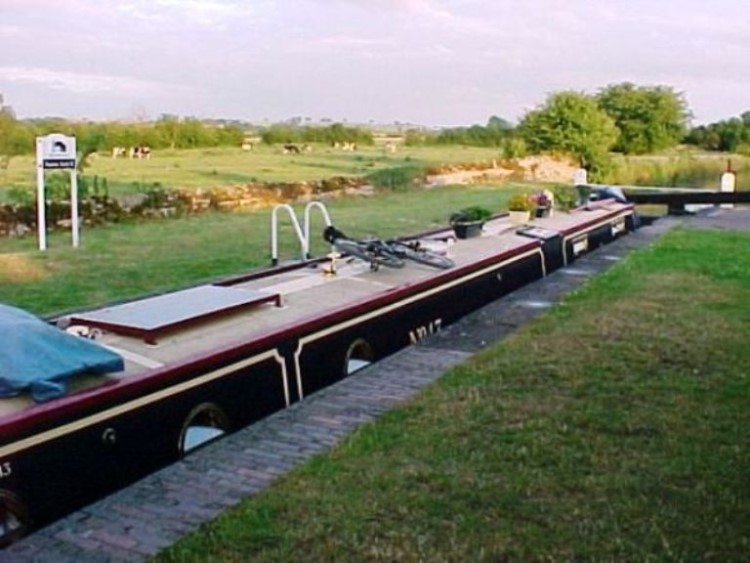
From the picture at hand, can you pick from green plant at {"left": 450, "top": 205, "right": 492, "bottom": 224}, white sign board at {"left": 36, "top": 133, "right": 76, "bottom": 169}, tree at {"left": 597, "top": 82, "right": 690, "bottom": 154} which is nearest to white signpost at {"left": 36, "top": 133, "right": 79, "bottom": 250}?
white sign board at {"left": 36, "top": 133, "right": 76, "bottom": 169}

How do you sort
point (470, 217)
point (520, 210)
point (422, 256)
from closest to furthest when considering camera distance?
1. point (422, 256)
2. point (470, 217)
3. point (520, 210)

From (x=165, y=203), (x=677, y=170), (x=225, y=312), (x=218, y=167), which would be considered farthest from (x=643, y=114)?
(x=225, y=312)

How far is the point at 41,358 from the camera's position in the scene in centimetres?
307

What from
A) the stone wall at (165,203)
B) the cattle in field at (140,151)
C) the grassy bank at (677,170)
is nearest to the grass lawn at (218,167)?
the cattle in field at (140,151)

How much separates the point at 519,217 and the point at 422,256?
3.14 m

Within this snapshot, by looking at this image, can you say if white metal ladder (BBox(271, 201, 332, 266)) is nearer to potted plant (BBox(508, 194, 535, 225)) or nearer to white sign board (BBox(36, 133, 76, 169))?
potted plant (BBox(508, 194, 535, 225))

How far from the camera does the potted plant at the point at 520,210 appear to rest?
9055 mm

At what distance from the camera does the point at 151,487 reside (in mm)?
3094

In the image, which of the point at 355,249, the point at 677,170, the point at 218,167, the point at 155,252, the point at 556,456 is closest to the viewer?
the point at 556,456

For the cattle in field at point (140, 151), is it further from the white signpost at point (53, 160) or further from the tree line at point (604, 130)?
the white signpost at point (53, 160)

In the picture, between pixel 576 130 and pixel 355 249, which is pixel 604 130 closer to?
pixel 576 130

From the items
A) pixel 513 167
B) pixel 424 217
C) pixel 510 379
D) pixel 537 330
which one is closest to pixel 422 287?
pixel 537 330

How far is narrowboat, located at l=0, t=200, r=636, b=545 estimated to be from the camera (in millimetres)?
2908

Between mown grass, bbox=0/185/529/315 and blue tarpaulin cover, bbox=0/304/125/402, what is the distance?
10.2 feet
